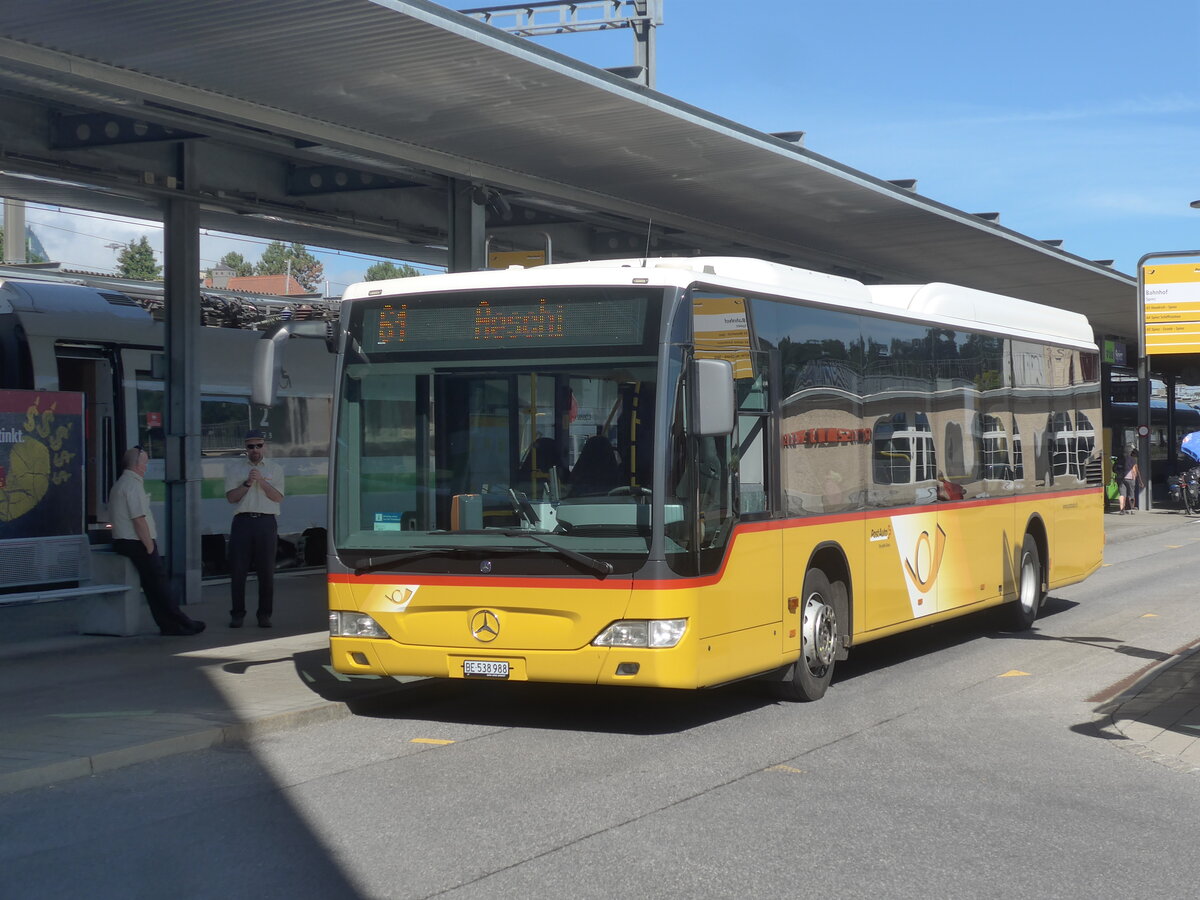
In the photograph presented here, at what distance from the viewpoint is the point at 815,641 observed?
1041 centimetres

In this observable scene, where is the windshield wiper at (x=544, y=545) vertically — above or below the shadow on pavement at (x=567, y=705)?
above

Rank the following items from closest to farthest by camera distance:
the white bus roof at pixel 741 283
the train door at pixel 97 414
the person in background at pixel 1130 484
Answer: the white bus roof at pixel 741 283 → the train door at pixel 97 414 → the person in background at pixel 1130 484

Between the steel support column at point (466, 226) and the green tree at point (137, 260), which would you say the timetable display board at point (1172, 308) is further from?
the green tree at point (137, 260)

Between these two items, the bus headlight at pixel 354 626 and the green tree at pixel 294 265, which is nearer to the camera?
the bus headlight at pixel 354 626

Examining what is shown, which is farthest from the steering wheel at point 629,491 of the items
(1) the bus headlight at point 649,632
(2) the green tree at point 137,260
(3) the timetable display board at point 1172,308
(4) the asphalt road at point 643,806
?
(2) the green tree at point 137,260

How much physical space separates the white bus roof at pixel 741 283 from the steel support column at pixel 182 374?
5348 millimetres

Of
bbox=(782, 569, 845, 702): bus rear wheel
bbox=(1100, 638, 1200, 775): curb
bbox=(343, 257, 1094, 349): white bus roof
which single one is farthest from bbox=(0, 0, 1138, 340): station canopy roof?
bbox=(1100, 638, 1200, 775): curb

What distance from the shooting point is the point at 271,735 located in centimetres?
926

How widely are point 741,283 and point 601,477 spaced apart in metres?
1.75

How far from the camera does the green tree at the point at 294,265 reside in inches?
4749

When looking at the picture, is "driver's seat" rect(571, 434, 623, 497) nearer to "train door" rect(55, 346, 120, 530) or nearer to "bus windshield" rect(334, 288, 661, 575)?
"bus windshield" rect(334, 288, 661, 575)

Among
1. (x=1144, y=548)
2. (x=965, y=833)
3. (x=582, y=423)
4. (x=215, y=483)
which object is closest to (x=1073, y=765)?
(x=965, y=833)

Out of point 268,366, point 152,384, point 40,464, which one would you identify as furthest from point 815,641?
point 152,384

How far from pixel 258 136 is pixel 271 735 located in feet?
22.9
